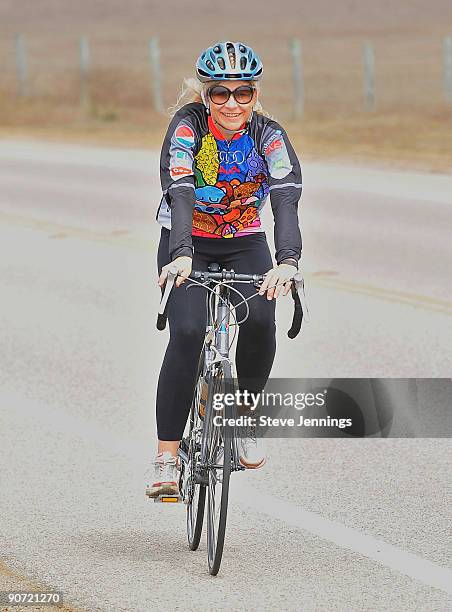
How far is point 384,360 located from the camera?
10062 mm

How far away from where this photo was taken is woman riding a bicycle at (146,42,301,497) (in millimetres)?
6023

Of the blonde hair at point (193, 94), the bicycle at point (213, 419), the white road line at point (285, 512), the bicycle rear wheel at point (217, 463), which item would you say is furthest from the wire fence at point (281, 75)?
the bicycle rear wheel at point (217, 463)

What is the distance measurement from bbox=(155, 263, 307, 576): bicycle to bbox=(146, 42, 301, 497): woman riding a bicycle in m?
0.07

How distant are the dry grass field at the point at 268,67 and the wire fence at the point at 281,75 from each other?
0.09 metres

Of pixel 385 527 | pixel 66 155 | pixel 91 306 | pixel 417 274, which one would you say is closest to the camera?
pixel 385 527

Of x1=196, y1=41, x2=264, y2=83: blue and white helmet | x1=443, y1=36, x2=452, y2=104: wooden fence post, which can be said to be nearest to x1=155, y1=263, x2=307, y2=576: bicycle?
x1=196, y1=41, x2=264, y2=83: blue and white helmet

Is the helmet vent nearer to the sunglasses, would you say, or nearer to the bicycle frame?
the sunglasses

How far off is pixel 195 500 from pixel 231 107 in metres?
1.73

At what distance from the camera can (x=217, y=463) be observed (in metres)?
6.06

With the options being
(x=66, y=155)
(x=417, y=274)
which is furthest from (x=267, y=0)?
(x=417, y=274)

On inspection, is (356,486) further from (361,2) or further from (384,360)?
(361,2)

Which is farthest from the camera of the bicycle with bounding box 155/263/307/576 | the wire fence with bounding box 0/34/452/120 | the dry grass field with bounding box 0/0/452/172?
the wire fence with bounding box 0/34/452/120

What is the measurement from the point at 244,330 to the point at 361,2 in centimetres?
9615

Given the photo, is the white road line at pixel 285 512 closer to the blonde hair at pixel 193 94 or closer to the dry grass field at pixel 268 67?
the blonde hair at pixel 193 94
